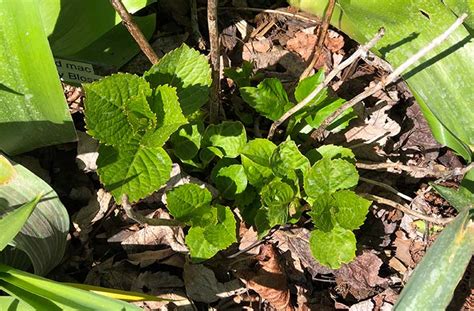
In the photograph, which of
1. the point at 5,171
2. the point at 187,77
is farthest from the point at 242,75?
the point at 5,171

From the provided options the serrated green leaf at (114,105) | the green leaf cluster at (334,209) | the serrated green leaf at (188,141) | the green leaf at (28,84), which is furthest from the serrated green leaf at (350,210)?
the green leaf at (28,84)

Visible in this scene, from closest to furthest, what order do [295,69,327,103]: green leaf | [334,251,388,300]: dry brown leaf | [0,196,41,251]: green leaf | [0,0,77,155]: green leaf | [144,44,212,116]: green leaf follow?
[0,196,41,251]: green leaf < [0,0,77,155]: green leaf < [144,44,212,116]: green leaf < [295,69,327,103]: green leaf < [334,251,388,300]: dry brown leaf

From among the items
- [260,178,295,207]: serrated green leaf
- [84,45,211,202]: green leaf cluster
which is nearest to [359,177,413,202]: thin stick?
[260,178,295,207]: serrated green leaf

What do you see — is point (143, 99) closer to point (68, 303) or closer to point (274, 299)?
point (68, 303)

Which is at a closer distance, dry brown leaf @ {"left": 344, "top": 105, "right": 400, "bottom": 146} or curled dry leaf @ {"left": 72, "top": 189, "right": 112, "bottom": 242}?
curled dry leaf @ {"left": 72, "top": 189, "right": 112, "bottom": 242}

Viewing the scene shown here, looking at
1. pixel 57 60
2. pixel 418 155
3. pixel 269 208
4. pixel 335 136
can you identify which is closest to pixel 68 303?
pixel 269 208

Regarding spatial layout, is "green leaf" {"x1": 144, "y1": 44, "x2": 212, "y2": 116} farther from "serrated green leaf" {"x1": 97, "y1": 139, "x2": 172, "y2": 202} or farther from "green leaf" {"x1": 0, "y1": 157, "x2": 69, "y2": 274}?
"green leaf" {"x1": 0, "y1": 157, "x2": 69, "y2": 274}
